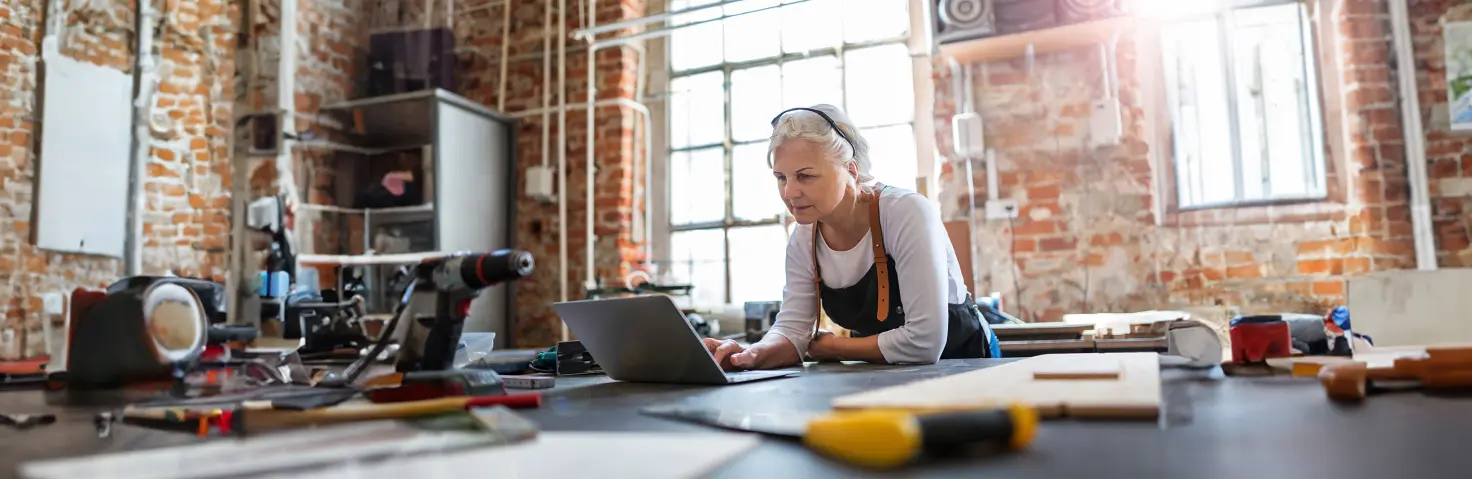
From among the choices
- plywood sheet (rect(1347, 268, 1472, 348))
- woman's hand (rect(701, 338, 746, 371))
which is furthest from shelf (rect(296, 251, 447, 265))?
plywood sheet (rect(1347, 268, 1472, 348))

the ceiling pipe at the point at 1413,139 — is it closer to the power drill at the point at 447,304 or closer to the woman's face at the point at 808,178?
the woman's face at the point at 808,178

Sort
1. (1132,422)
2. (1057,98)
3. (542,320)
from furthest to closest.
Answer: (542,320) → (1057,98) → (1132,422)

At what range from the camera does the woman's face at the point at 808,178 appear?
6.73 ft

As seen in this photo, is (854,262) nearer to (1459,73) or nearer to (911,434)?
(911,434)

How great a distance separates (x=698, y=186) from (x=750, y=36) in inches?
33.7

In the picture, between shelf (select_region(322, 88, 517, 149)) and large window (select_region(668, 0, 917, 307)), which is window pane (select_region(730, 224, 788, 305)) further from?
shelf (select_region(322, 88, 517, 149))

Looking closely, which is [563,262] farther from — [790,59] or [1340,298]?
[1340,298]

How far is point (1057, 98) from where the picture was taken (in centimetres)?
392

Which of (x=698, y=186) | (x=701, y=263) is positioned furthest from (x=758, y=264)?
(x=698, y=186)

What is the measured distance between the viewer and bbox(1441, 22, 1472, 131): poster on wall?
341 cm

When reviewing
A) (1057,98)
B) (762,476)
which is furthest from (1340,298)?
(762,476)

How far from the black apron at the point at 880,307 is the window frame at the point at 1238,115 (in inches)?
80.8

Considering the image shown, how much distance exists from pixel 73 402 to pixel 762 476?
1.12 metres

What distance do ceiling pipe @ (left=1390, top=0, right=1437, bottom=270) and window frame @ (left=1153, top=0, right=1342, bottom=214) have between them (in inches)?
9.1
